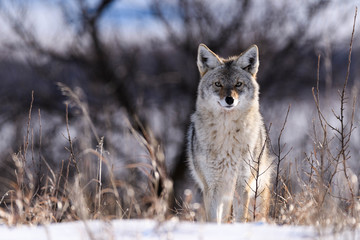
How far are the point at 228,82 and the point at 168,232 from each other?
357cm

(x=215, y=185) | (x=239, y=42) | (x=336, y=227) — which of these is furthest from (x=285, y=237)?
(x=239, y=42)

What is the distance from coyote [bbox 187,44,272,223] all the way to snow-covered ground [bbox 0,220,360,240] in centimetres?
234

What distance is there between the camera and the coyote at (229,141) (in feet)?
18.5

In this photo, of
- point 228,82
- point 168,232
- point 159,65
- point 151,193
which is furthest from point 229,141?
point 159,65

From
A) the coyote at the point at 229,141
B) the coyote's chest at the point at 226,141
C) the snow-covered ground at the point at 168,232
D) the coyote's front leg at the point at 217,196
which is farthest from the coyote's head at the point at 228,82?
the snow-covered ground at the point at 168,232

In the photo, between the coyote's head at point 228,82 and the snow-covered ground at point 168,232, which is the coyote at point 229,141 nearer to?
the coyote's head at point 228,82

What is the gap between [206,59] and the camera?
6.47 m

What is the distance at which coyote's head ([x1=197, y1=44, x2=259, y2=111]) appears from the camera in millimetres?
5846

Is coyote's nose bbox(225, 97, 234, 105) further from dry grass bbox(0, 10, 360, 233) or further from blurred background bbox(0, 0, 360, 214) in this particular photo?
blurred background bbox(0, 0, 360, 214)

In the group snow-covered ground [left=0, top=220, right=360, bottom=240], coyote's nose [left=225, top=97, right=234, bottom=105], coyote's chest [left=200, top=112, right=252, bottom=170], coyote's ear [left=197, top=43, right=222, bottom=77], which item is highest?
coyote's ear [left=197, top=43, right=222, bottom=77]

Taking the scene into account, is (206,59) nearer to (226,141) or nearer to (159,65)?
(226,141)

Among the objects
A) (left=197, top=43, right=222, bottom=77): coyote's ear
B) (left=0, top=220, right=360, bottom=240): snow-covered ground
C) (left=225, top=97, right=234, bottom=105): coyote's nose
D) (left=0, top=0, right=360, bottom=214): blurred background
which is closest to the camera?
(left=0, top=220, right=360, bottom=240): snow-covered ground

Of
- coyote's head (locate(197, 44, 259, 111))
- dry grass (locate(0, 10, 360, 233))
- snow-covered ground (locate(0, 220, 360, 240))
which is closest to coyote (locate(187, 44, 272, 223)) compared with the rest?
coyote's head (locate(197, 44, 259, 111))

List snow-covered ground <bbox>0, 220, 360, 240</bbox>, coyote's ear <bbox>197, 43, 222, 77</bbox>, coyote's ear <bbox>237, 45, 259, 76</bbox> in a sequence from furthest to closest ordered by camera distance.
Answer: coyote's ear <bbox>197, 43, 222, 77</bbox>
coyote's ear <bbox>237, 45, 259, 76</bbox>
snow-covered ground <bbox>0, 220, 360, 240</bbox>
